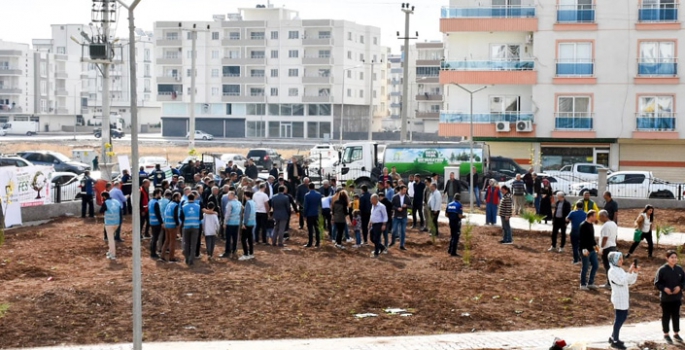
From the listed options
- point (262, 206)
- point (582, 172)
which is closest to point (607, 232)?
point (262, 206)

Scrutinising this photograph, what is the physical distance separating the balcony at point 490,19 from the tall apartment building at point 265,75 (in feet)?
175

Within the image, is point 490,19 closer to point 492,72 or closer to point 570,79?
point 492,72

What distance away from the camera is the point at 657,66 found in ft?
167

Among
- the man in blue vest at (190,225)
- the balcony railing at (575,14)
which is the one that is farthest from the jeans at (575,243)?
the balcony railing at (575,14)

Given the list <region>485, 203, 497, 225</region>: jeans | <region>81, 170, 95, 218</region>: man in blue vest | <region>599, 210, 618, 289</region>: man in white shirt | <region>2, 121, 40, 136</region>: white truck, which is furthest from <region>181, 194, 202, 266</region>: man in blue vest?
<region>2, 121, 40, 136</region>: white truck

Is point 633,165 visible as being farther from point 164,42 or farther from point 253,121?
point 164,42

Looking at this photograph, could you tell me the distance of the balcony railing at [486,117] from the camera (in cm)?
5284

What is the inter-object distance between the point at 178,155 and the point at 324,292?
55.6m

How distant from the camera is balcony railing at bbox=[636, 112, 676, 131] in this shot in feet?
167

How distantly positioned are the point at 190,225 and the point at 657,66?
35.8 meters

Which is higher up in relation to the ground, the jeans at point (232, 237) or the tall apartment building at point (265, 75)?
the tall apartment building at point (265, 75)

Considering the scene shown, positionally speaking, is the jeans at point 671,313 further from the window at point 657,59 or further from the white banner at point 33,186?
the window at point 657,59

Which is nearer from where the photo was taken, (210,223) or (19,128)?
(210,223)

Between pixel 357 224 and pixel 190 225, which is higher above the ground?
pixel 190 225
